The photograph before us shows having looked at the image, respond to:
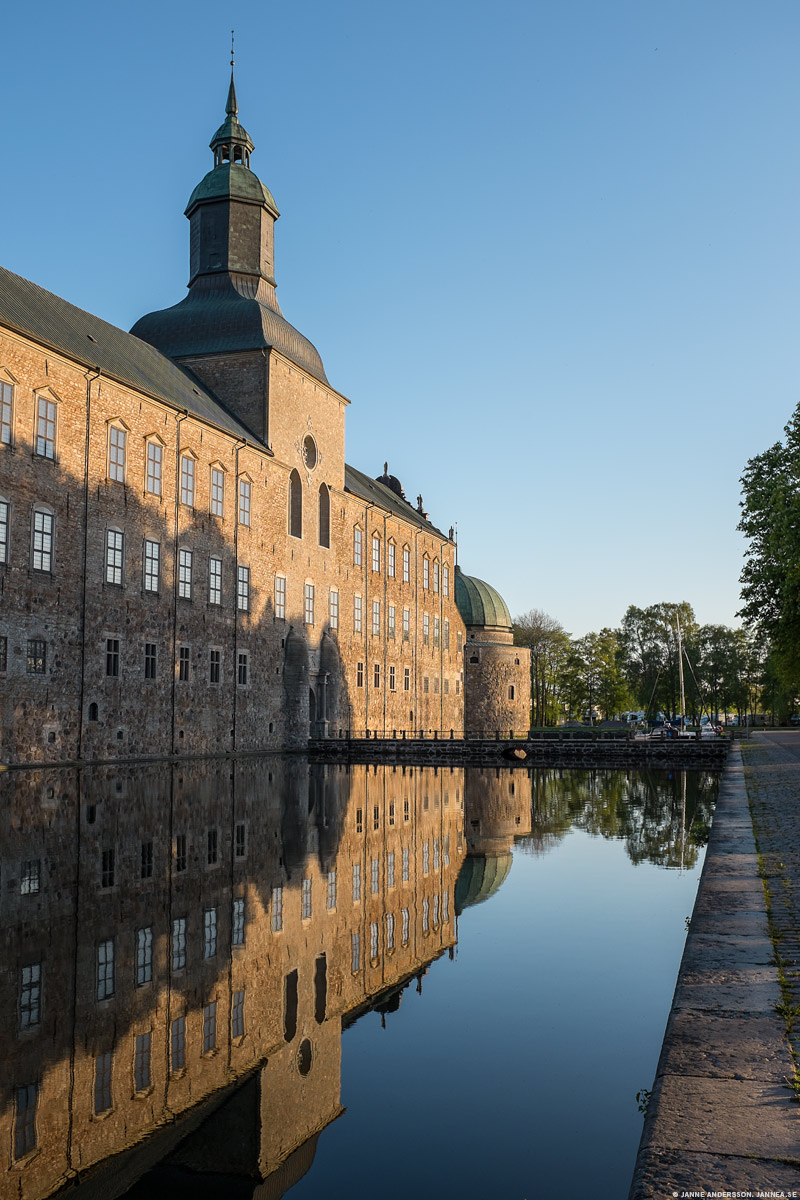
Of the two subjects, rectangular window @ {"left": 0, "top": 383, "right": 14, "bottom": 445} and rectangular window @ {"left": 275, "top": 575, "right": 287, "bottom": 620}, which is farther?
rectangular window @ {"left": 275, "top": 575, "right": 287, "bottom": 620}

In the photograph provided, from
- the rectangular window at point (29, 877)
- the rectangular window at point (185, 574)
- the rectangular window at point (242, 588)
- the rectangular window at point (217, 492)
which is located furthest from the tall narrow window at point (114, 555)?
the rectangular window at point (29, 877)

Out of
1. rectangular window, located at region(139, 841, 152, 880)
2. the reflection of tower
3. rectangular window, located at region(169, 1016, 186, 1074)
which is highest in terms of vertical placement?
rectangular window, located at region(139, 841, 152, 880)

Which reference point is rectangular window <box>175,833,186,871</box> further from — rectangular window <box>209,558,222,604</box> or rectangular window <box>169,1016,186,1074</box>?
rectangular window <box>209,558,222,604</box>

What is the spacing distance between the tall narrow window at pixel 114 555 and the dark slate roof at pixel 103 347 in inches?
202

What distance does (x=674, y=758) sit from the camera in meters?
41.0

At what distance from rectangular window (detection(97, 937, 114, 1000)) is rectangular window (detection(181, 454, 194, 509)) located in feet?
97.4

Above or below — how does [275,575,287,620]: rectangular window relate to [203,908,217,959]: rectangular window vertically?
above

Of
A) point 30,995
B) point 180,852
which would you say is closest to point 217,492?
point 180,852

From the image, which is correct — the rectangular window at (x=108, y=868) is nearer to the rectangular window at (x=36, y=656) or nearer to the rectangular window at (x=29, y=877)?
the rectangular window at (x=29, y=877)

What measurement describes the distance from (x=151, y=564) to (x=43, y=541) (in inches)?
211

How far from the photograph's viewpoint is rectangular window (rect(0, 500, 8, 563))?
2756 centimetres

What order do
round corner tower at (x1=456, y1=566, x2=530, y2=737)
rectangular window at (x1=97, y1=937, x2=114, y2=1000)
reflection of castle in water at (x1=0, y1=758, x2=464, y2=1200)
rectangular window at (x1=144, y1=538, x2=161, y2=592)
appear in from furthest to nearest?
round corner tower at (x1=456, y1=566, x2=530, y2=737) → rectangular window at (x1=144, y1=538, x2=161, y2=592) → rectangular window at (x1=97, y1=937, x2=114, y2=1000) → reflection of castle in water at (x1=0, y1=758, x2=464, y2=1200)

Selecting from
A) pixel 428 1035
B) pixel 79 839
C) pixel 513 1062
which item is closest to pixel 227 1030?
pixel 428 1035

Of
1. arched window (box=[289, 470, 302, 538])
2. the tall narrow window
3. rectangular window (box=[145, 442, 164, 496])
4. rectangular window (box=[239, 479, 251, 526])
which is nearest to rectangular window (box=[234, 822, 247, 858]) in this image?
the tall narrow window
